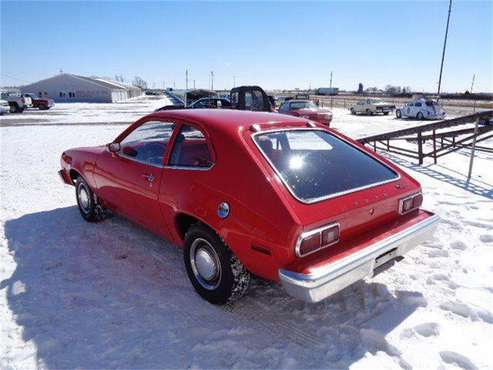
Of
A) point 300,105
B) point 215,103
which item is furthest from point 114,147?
point 300,105

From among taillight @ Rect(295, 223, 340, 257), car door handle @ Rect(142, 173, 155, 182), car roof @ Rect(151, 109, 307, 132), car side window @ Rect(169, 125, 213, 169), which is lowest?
taillight @ Rect(295, 223, 340, 257)

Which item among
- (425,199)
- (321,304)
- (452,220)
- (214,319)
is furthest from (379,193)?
(425,199)

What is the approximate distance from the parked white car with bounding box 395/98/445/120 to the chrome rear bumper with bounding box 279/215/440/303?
81.3 ft

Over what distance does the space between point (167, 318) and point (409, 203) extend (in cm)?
224

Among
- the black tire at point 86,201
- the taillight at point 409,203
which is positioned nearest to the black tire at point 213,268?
the taillight at point 409,203

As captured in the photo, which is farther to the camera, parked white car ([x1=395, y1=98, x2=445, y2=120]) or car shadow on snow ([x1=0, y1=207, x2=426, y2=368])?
parked white car ([x1=395, y1=98, x2=445, y2=120])

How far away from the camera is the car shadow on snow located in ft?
7.89

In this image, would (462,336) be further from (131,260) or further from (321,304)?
(131,260)

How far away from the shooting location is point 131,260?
3.73 metres

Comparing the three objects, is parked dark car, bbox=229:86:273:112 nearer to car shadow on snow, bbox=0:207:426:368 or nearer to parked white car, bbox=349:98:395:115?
car shadow on snow, bbox=0:207:426:368

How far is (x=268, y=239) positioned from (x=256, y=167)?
526 mm

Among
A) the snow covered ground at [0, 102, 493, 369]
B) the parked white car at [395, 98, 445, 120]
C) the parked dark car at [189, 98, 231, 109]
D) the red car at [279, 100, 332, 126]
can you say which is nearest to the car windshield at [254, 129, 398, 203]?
the snow covered ground at [0, 102, 493, 369]

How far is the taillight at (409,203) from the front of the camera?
9.89 ft

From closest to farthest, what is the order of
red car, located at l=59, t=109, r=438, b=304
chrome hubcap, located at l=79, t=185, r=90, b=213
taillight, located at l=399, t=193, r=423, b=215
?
red car, located at l=59, t=109, r=438, b=304
taillight, located at l=399, t=193, r=423, b=215
chrome hubcap, located at l=79, t=185, r=90, b=213
